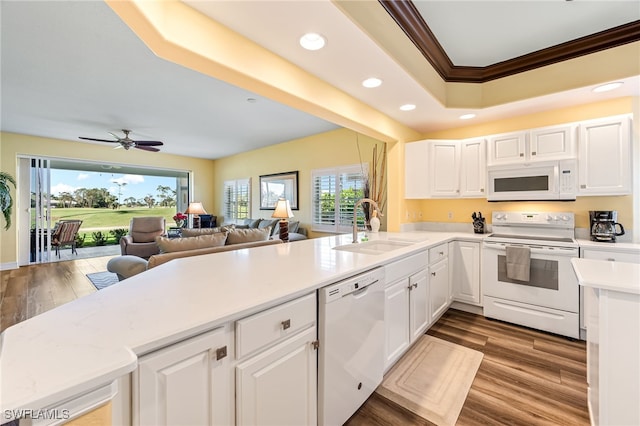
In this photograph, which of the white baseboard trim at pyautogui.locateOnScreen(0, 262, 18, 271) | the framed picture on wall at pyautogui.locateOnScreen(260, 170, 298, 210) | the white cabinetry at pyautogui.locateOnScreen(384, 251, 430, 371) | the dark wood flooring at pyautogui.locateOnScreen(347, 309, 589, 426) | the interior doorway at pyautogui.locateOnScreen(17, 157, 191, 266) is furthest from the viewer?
the framed picture on wall at pyautogui.locateOnScreen(260, 170, 298, 210)

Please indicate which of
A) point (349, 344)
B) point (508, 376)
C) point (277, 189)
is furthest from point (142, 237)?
point (508, 376)

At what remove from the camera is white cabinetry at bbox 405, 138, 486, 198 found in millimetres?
3293

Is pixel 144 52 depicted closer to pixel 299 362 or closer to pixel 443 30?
pixel 443 30

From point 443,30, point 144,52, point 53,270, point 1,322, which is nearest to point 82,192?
point 53,270

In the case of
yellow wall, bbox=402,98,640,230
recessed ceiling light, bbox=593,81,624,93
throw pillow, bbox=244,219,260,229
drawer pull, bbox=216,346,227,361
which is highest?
recessed ceiling light, bbox=593,81,624,93

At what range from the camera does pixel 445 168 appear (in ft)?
11.4

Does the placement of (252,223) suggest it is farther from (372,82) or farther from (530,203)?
(530,203)

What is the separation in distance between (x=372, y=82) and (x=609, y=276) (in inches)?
81.7

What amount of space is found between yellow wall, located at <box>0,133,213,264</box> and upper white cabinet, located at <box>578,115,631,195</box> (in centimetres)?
818

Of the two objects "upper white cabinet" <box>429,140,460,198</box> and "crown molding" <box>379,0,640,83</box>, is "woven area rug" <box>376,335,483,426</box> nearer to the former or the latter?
"upper white cabinet" <box>429,140,460,198</box>

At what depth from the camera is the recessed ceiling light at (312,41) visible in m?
1.76

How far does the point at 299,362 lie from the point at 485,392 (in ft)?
4.82

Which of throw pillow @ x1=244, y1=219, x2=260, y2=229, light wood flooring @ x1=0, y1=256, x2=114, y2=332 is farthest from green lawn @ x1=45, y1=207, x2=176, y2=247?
throw pillow @ x1=244, y1=219, x2=260, y2=229

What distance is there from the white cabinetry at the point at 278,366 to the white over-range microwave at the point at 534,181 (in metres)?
2.90
